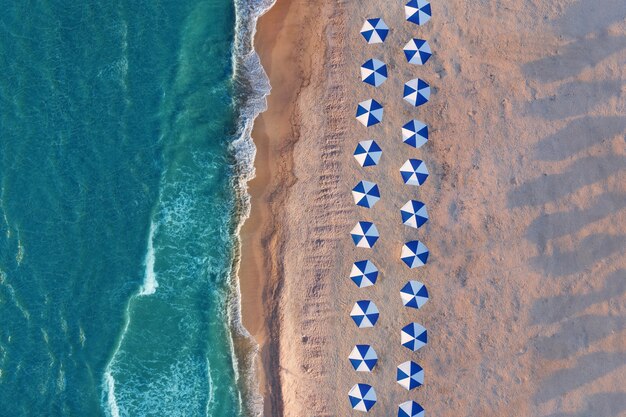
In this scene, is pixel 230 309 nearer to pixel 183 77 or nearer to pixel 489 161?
pixel 183 77

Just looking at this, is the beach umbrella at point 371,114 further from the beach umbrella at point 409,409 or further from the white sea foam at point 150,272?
the beach umbrella at point 409,409

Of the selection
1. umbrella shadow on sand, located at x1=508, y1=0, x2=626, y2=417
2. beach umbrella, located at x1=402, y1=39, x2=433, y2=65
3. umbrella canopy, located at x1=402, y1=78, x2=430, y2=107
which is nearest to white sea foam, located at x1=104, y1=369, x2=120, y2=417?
umbrella canopy, located at x1=402, y1=78, x2=430, y2=107

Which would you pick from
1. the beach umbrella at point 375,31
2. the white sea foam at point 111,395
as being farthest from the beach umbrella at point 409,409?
the beach umbrella at point 375,31

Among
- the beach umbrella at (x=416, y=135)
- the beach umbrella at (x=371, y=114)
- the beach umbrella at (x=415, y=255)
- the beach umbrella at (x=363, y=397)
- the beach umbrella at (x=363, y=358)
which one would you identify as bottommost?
the beach umbrella at (x=363, y=397)

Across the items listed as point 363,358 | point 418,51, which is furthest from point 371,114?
point 363,358

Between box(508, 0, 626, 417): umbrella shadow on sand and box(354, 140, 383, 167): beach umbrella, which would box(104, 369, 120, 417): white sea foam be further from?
box(508, 0, 626, 417): umbrella shadow on sand

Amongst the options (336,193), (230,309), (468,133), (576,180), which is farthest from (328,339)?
(576,180)
